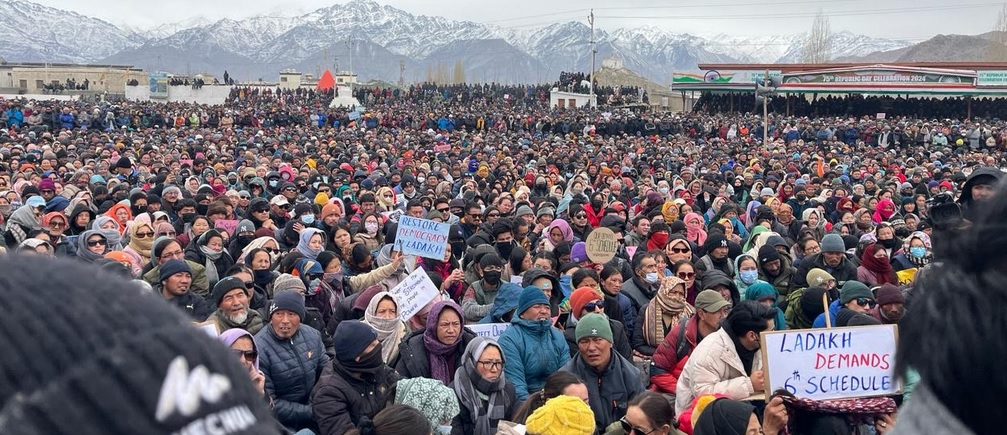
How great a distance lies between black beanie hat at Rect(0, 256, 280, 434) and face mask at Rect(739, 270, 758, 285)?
7728mm

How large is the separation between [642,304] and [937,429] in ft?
22.7

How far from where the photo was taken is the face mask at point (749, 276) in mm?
8117

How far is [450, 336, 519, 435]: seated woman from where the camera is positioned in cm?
521

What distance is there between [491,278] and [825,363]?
333 cm

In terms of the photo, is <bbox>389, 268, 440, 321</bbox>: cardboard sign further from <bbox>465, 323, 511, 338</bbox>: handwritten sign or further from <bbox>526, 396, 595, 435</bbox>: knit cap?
<bbox>526, 396, 595, 435</bbox>: knit cap

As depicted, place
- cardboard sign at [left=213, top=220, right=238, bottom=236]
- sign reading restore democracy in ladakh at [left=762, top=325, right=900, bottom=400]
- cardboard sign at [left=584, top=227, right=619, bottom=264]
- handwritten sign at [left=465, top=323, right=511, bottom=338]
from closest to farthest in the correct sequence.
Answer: sign reading restore democracy in ladakh at [left=762, top=325, right=900, bottom=400] < handwritten sign at [left=465, top=323, right=511, bottom=338] < cardboard sign at [left=584, top=227, right=619, bottom=264] < cardboard sign at [left=213, top=220, right=238, bottom=236]

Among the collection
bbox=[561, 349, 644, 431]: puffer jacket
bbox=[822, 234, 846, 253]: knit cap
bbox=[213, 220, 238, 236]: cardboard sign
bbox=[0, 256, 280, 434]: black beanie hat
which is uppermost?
bbox=[0, 256, 280, 434]: black beanie hat

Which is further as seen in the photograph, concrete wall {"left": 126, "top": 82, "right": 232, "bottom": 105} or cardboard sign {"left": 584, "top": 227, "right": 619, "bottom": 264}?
concrete wall {"left": 126, "top": 82, "right": 232, "bottom": 105}

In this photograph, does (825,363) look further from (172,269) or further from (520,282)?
(172,269)

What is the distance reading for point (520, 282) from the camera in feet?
25.4

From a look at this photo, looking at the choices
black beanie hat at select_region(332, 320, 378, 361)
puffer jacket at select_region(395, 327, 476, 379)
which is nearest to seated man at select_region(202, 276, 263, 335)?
puffer jacket at select_region(395, 327, 476, 379)

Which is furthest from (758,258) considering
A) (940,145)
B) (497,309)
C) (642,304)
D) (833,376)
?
(940,145)

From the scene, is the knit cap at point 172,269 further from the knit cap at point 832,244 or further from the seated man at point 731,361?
the knit cap at point 832,244

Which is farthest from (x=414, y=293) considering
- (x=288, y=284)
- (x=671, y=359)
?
(x=671, y=359)
